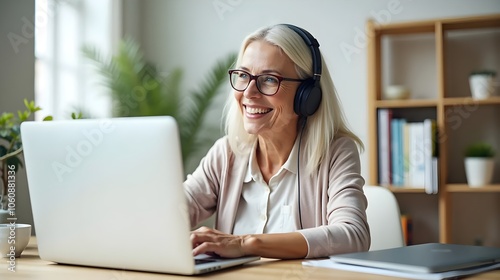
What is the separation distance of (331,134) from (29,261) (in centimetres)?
85

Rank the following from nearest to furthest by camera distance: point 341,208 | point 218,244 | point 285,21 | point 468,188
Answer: point 218,244
point 341,208
point 468,188
point 285,21

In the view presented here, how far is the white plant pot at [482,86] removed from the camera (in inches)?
129

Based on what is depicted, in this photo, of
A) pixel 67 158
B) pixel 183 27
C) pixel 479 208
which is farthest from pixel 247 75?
pixel 183 27

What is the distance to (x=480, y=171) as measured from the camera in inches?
128

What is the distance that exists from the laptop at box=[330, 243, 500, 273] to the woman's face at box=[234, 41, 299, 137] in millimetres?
602

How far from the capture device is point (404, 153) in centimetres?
330

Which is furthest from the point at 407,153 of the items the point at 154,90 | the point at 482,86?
the point at 154,90

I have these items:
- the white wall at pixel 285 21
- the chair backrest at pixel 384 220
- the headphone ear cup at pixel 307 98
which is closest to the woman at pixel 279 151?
the headphone ear cup at pixel 307 98

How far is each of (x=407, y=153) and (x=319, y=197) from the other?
1722 millimetres

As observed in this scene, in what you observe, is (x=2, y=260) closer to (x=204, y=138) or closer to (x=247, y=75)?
(x=247, y=75)

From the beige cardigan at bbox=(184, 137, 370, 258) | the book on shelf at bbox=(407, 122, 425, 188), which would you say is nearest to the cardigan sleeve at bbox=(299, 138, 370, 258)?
the beige cardigan at bbox=(184, 137, 370, 258)

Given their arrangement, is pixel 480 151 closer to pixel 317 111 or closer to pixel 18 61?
pixel 317 111

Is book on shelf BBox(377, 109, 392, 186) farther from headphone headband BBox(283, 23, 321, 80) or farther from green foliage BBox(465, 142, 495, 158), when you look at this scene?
headphone headband BBox(283, 23, 321, 80)

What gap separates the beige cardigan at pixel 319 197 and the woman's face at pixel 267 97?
0.46 ft
